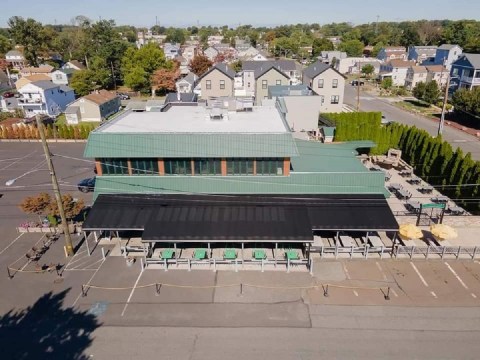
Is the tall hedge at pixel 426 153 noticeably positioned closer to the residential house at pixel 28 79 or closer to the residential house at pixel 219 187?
the residential house at pixel 219 187

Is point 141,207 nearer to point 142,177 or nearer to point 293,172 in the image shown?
point 142,177

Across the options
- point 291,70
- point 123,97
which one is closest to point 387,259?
point 291,70

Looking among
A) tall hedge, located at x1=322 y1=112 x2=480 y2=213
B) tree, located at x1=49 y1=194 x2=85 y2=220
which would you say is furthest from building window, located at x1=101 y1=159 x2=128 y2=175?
tall hedge, located at x1=322 y1=112 x2=480 y2=213

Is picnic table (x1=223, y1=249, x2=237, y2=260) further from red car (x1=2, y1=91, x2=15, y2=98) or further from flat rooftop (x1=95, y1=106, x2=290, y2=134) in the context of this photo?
red car (x1=2, y1=91, x2=15, y2=98)

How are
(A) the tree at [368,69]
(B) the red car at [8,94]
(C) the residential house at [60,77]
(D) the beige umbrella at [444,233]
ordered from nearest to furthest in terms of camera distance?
1. (D) the beige umbrella at [444,233]
2. (B) the red car at [8,94]
3. (C) the residential house at [60,77]
4. (A) the tree at [368,69]

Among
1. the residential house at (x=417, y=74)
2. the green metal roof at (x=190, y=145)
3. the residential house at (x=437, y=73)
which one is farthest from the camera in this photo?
the residential house at (x=417, y=74)

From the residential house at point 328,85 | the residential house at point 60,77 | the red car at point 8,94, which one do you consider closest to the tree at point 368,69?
the residential house at point 328,85

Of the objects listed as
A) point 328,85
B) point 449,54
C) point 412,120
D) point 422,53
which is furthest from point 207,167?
point 422,53

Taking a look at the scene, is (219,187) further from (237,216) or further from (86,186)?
(86,186)
